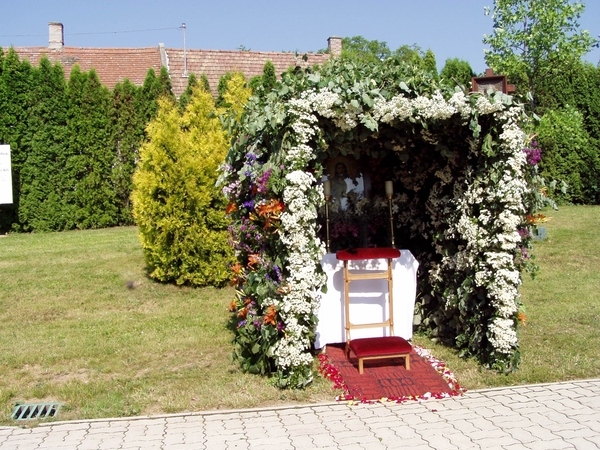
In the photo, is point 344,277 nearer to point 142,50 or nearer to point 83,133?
point 83,133

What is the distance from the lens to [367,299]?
645 centimetres

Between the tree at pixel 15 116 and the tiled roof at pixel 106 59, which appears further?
the tiled roof at pixel 106 59

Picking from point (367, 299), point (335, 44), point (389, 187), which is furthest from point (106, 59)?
point (367, 299)

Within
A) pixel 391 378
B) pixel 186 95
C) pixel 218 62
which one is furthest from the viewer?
pixel 218 62

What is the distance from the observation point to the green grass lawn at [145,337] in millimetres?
5223

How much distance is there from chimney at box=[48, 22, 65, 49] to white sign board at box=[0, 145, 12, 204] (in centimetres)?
846

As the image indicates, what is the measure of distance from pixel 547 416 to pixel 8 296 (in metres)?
7.01

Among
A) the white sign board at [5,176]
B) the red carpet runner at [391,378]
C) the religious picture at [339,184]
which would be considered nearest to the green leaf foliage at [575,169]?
the religious picture at [339,184]

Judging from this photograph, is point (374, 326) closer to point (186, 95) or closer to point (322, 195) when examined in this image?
point (322, 195)

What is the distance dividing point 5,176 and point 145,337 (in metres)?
7.51

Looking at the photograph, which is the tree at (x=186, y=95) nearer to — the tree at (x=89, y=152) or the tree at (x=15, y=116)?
the tree at (x=89, y=152)

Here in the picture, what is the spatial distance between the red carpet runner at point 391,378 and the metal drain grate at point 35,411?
2.45 meters

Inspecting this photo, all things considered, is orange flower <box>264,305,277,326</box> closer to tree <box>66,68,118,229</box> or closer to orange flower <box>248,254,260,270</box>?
orange flower <box>248,254,260,270</box>

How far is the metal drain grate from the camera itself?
4.80m
